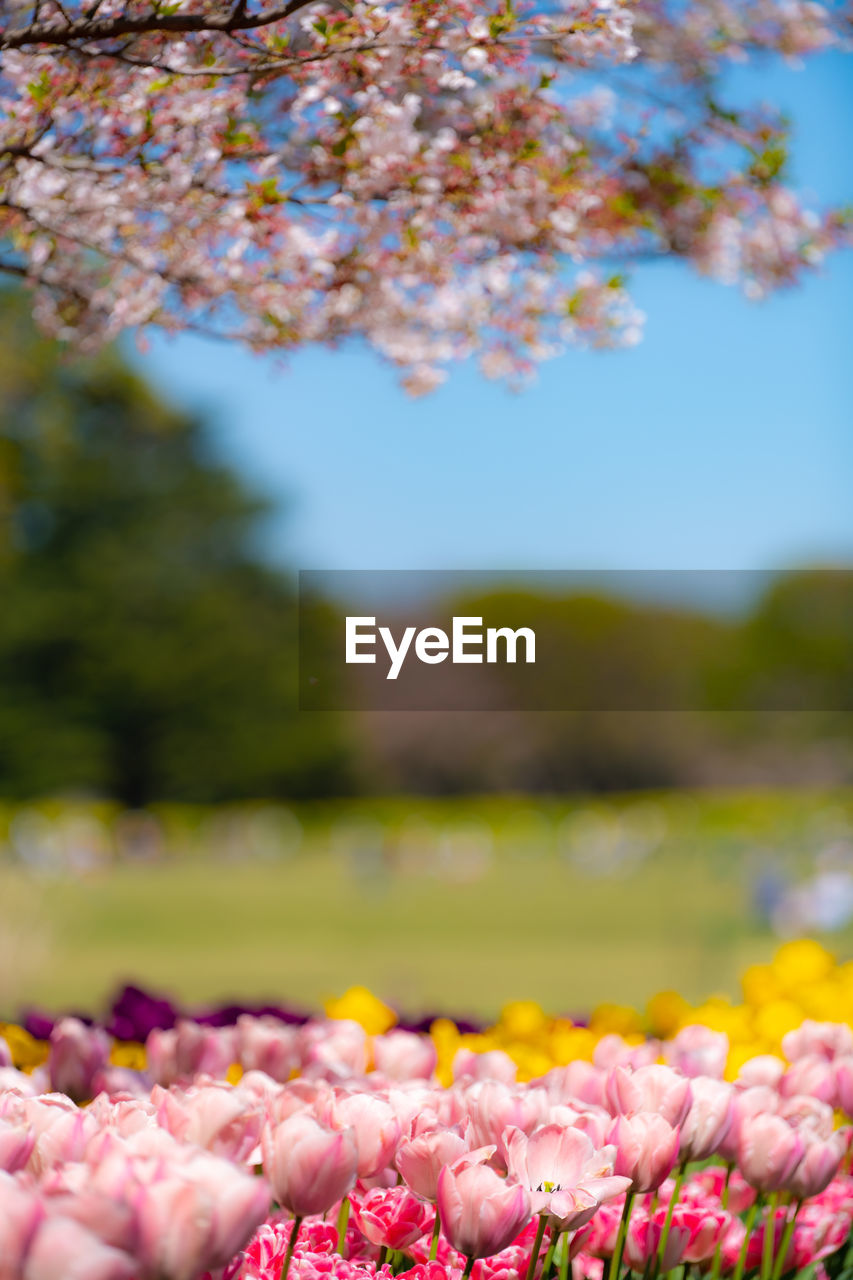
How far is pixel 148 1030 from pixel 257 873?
14467 millimetres

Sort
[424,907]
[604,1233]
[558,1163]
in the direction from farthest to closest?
1. [424,907]
2. [604,1233]
3. [558,1163]

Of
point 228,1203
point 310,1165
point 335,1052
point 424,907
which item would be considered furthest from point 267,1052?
point 424,907

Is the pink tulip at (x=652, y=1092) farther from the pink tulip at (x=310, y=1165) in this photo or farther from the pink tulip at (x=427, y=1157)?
the pink tulip at (x=310, y=1165)

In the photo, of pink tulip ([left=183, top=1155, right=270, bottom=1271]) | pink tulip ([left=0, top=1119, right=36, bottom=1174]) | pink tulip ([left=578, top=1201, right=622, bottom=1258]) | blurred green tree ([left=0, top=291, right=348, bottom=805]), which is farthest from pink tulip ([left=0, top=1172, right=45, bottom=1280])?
blurred green tree ([left=0, top=291, right=348, bottom=805])

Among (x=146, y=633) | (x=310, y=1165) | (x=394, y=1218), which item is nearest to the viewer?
(x=310, y=1165)

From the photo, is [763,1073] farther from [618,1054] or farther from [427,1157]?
[427,1157]

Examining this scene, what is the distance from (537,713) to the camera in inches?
1179

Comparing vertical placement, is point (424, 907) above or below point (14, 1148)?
below

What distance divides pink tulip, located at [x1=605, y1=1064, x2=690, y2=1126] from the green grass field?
5.07 metres

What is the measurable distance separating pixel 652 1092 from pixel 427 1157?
0.87ft

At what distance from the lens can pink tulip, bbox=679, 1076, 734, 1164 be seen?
1.34m

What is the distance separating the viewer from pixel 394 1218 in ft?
4.21

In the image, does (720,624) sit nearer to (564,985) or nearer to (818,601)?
(818,601)

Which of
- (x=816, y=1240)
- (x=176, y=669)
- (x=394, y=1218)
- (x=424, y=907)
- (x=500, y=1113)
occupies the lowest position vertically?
(x=424, y=907)
